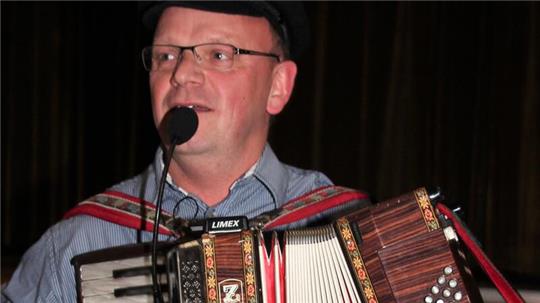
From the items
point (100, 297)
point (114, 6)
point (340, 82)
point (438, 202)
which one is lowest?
point (100, 297)

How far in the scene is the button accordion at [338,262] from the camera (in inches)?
53.8

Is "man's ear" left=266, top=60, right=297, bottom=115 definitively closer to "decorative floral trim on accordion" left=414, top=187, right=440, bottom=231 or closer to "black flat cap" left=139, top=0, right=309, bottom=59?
"black flat cap" left=139, top=0, right=309, bottom=59

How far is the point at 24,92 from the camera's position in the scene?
16.5ft

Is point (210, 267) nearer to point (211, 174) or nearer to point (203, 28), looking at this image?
point (211, 174)

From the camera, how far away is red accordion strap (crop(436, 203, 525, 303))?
140 cm

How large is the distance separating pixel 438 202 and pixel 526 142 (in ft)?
7.08

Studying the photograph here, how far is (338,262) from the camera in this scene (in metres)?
1.44

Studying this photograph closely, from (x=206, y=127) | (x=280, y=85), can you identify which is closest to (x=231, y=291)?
(x=206, y=127)

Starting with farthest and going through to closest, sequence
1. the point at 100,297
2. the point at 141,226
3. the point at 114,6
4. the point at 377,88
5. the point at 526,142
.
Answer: the point at 114,6, the point at 377,88, the point at 526,142, the point at 141,226, the point at 100,297

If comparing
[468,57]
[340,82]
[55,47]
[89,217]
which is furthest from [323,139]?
[89,217]

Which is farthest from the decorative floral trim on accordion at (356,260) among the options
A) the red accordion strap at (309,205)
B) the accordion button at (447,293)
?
the red accordion strap at (309,205)

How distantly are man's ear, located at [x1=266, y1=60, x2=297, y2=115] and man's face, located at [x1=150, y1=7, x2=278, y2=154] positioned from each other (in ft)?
0.20

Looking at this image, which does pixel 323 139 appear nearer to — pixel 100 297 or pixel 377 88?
pixel 377 88

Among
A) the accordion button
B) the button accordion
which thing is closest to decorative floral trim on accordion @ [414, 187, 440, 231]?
the button accordion
